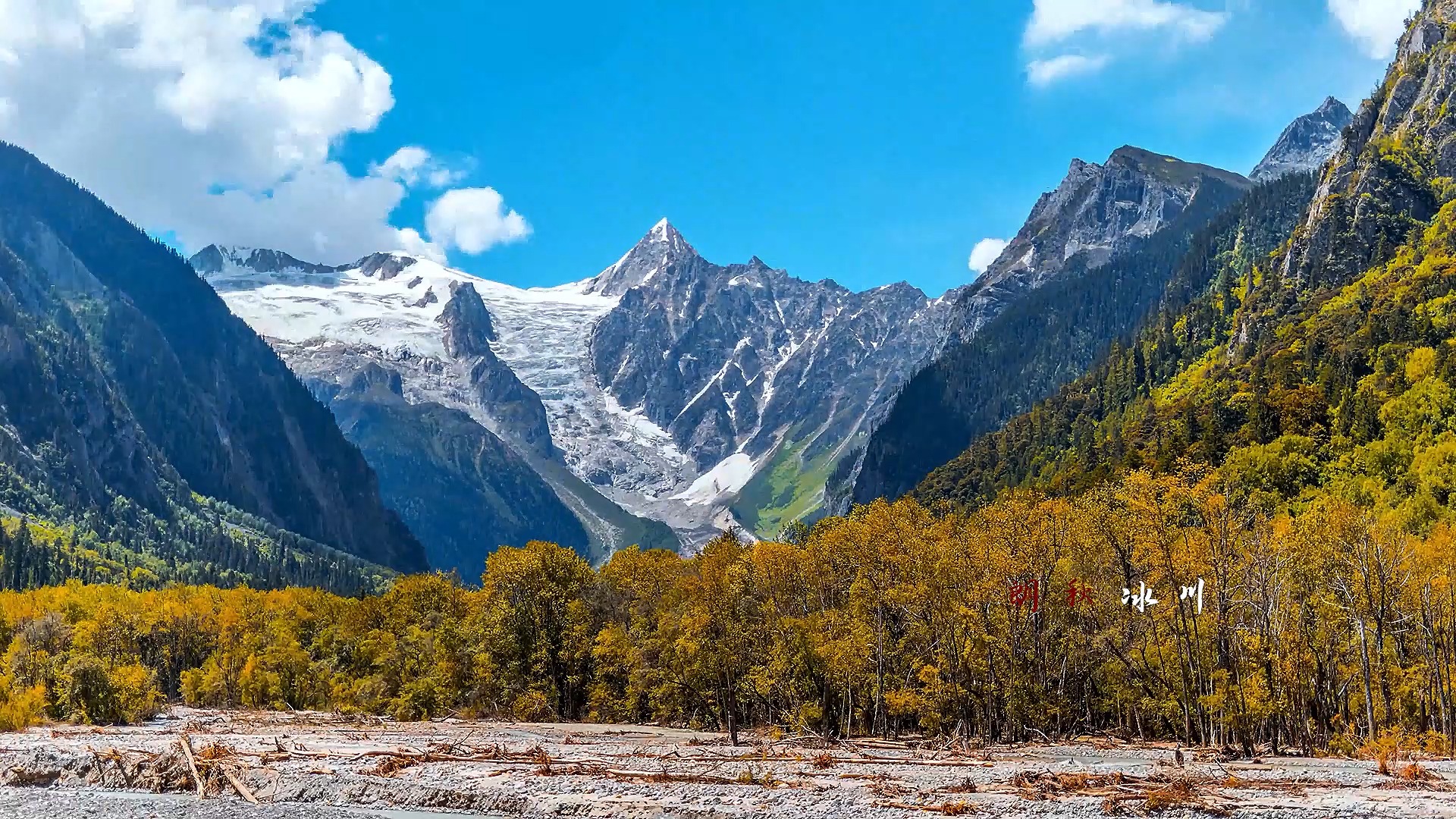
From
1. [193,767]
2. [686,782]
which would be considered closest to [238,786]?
[193,767]

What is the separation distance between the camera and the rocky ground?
34.0 metres

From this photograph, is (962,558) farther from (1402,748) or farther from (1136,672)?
(1402,748)

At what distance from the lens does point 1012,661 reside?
196ft

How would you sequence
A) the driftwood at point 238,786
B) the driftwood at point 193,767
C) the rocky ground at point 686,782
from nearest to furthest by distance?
the rocky ground at point 686,782
the driftwood at point 238,786
the driftwood at point 193,767

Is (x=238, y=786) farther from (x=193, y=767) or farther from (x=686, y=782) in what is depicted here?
(x=686, y=782)

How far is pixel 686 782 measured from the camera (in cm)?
4178

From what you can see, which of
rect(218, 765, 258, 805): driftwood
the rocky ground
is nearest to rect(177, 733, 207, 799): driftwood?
the rocky ground

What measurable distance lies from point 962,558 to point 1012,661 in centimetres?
645

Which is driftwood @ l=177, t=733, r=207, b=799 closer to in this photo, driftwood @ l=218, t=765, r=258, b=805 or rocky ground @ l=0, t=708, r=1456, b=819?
rocky ground @ l=0, t=708, r=1456, b=819

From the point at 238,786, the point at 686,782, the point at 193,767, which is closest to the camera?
the point at 686,782

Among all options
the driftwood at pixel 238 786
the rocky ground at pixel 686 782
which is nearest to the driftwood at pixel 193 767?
the rocky ground at pixel 686 782

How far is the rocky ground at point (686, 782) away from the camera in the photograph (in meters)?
34.0

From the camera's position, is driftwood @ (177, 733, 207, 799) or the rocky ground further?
driftwood @ (177, 733, 207, 799)

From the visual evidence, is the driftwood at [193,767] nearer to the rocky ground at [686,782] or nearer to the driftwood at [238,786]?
the rocky ground at [686,782]
